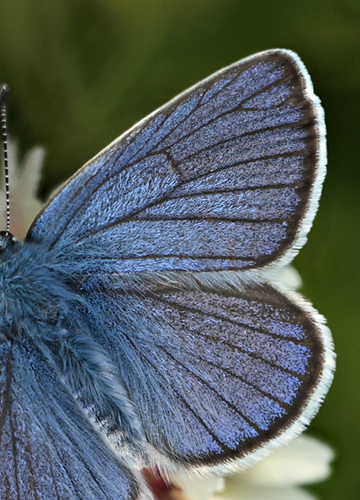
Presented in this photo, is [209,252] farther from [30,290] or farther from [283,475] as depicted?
[283,475]

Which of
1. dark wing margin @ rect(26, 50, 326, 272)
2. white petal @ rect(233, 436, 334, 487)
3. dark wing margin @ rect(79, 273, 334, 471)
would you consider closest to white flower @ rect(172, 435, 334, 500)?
white petal @ rect(233, 436, 334, 487)

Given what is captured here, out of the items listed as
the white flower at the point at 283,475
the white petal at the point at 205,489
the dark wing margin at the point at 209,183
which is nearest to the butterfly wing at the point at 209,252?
the dark wing margin at the point at 209,183

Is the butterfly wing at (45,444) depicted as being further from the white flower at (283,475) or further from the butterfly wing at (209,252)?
the white flower at (283,475)

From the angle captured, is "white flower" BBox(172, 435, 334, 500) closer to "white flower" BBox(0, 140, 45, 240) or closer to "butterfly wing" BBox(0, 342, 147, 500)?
"butterfly wing" BBox(0, 342, 147, 500)

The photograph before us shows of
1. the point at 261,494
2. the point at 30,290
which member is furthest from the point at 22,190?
the point at 261,494

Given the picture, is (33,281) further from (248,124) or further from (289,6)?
(289,6)

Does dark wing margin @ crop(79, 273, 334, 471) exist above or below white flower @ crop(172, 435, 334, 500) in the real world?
above

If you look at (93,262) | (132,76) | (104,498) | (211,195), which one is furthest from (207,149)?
(132,76)
